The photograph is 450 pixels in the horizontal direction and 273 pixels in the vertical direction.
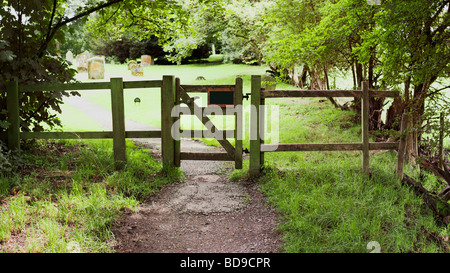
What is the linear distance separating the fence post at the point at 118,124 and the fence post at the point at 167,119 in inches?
30.4

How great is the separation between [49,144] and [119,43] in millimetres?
31648

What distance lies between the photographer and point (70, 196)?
5.09 m

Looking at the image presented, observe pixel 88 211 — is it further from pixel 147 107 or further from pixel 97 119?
pixel 147 107

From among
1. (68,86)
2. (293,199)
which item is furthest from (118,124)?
(293,199)

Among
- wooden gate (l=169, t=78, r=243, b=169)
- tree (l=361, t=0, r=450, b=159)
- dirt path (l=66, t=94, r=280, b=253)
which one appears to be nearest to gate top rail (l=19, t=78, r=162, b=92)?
wooden gate (l=169, t=78, r=243, b=169)

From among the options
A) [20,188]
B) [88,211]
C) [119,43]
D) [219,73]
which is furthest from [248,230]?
[119,43]

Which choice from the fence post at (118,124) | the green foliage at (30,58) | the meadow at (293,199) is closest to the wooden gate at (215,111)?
the meadow at (293,199)

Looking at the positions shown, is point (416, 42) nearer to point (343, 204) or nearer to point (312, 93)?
point (312, 93)

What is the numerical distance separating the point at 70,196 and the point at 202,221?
1.87 metres

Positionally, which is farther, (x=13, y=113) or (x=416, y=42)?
(x=13, y=113)

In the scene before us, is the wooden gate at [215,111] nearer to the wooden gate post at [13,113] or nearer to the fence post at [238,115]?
the fence post at [238,115]

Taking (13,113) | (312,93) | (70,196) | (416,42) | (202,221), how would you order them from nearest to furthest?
(202,221) → (70,196) → (416,42) → (312,93) → (13,113)

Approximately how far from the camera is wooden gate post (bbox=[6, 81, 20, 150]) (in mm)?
6879

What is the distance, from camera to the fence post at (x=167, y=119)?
6.63 meters
